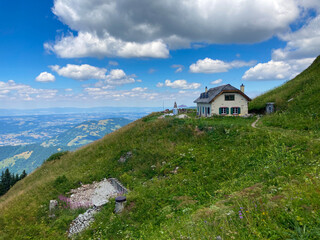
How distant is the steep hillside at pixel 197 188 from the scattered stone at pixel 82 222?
505mm

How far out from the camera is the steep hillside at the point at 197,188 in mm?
5520


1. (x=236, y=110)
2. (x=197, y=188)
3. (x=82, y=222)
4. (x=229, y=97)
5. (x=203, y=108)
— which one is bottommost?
(x=82, y=222)

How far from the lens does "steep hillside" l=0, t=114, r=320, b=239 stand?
18.1ft

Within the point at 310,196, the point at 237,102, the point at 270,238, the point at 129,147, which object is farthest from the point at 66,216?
the point at 237,102

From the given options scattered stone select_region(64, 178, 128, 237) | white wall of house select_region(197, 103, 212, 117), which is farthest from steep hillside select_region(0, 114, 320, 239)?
white wall of house select_region(197, 103, 212, 117)

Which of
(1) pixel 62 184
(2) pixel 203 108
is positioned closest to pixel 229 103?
(2) pixel 203 108

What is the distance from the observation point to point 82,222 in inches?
472

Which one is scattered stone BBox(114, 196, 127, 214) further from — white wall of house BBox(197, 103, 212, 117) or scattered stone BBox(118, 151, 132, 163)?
white wall of house BBox(197, 103, 212, 117)

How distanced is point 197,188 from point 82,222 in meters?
8.29

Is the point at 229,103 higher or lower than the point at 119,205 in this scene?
higher

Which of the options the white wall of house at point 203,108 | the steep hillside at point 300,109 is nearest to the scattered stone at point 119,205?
the steep hillside at point 300,109

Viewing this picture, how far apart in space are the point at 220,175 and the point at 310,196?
7.67 meters

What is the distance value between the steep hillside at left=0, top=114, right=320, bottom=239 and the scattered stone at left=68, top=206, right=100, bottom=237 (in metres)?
0.51

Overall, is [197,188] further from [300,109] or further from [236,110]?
[236,110]
